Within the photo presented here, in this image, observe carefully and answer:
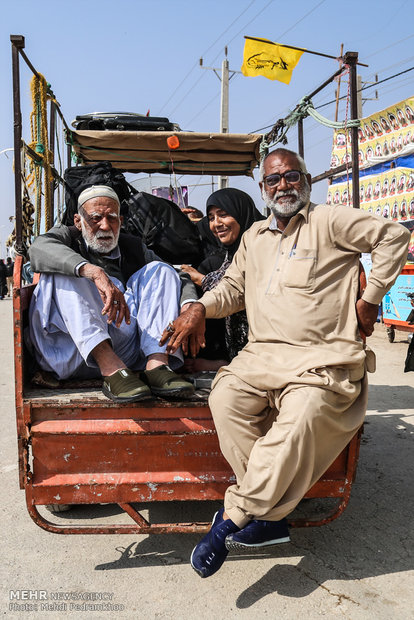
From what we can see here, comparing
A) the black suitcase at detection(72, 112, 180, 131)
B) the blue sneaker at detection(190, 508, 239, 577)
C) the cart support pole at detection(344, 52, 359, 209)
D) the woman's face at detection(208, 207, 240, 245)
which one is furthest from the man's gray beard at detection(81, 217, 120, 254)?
the black suitcase at detection(72, 112, 180, 131)

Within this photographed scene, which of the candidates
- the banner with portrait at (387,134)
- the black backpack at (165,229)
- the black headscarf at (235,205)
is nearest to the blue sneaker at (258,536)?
the black headscarf at (235,205)

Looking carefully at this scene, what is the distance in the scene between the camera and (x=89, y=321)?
8.36ft

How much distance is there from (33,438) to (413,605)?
68.5 inches

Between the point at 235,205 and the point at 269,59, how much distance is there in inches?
62.8

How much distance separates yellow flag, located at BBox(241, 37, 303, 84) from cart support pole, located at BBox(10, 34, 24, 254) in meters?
2.14

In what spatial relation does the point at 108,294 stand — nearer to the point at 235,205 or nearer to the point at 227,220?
the point at 227,220

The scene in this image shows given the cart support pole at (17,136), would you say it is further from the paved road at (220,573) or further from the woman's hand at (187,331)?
the paved road at (220,573)

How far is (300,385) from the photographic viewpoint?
2281 mm

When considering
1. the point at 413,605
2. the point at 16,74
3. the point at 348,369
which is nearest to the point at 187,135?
the point at 16,74

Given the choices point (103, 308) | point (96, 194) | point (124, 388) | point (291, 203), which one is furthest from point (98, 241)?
point (291, 203)

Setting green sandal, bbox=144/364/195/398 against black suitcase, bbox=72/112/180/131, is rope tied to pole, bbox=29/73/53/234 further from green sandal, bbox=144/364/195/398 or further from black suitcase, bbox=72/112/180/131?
green sandal, bbox=144/364/195/398

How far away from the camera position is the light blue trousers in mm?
2555

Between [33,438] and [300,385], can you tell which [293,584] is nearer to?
[300,385]

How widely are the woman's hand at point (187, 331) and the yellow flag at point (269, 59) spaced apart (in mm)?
2652
